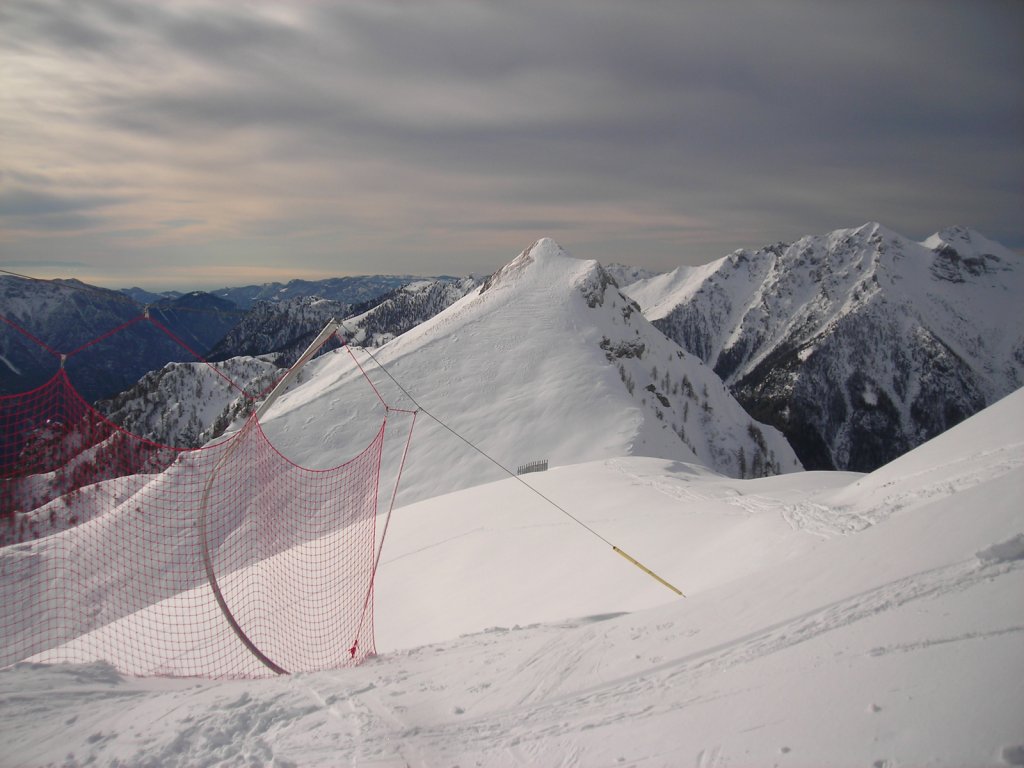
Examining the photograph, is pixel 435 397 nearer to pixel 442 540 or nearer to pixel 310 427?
Answer: pixel 310 427

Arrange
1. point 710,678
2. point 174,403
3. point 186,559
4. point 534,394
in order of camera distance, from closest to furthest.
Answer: point 710,678
point 186,559
point 534,394
point 174,403

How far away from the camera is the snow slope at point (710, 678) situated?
144 inches

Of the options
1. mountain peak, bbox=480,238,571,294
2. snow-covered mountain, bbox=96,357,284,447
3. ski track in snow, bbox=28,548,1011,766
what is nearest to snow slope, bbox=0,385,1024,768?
ski track in snow, bbox=28,548,1011,766

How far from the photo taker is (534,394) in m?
32.8

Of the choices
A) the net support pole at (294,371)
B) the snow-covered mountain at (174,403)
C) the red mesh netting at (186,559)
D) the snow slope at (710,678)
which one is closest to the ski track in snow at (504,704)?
the snow slope at (710,678)

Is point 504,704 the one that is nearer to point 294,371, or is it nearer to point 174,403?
point 294,371

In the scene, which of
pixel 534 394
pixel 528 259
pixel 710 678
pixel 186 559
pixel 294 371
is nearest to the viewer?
pixel 710 678

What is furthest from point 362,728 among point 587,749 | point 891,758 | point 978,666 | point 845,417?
point 845,417

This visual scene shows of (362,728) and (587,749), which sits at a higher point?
(587,749)

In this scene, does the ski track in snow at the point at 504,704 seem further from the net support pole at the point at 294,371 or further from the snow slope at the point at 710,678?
the net support pole at the point at 294,371

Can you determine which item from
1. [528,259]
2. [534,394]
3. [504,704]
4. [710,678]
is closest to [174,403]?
[528,259]

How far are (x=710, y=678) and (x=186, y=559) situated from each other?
22.1 meters

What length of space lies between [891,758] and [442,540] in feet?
36.1

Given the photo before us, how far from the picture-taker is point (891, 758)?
128 inches
